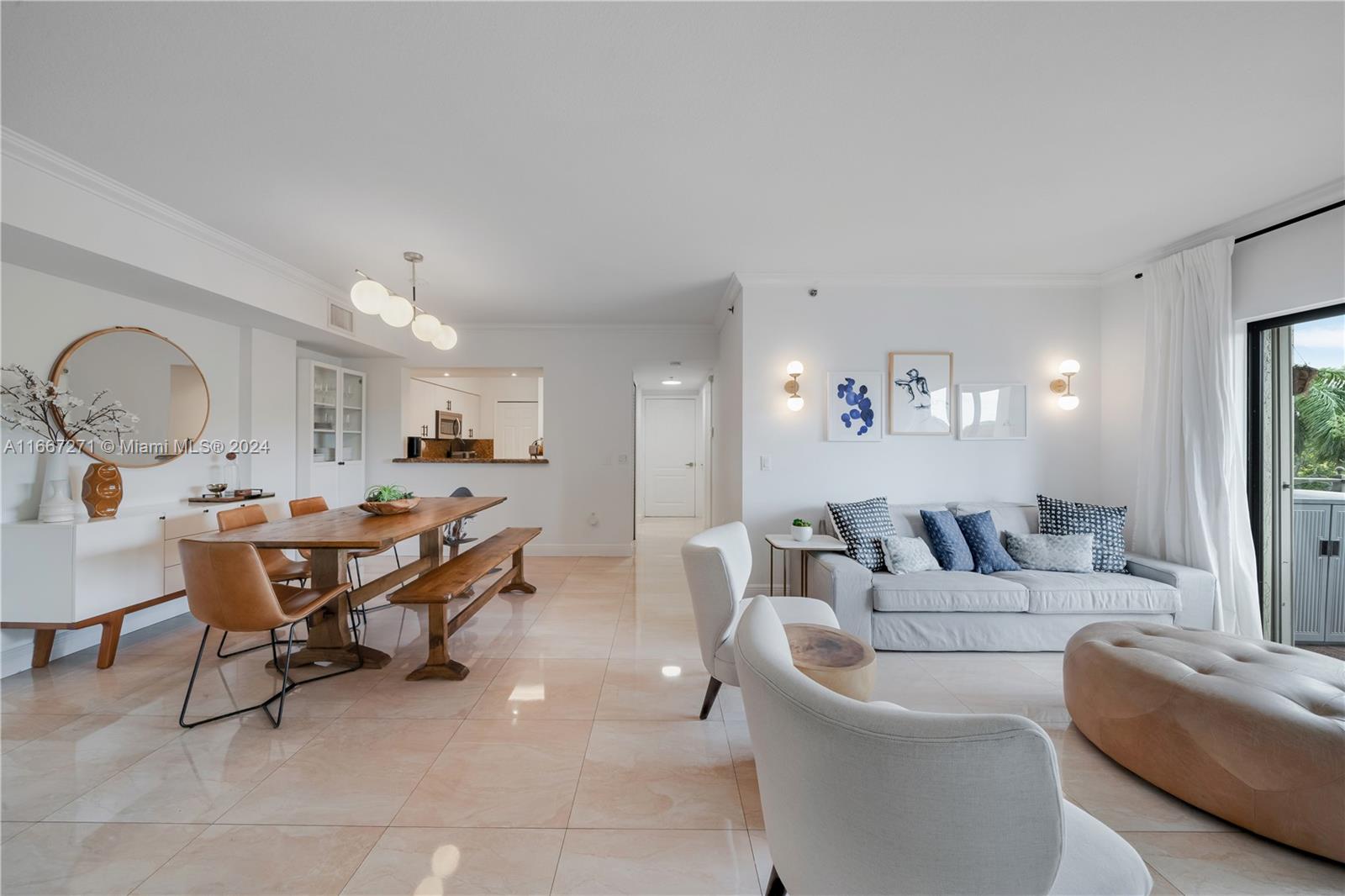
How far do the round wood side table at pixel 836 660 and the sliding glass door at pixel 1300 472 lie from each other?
124 inches

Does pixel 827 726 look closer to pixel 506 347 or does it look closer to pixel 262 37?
pixel 262 37

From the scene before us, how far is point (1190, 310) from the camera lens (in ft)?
11.1

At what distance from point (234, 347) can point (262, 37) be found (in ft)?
11.1

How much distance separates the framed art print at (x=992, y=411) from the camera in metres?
4.11

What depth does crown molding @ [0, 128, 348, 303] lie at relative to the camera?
2311 millimetres

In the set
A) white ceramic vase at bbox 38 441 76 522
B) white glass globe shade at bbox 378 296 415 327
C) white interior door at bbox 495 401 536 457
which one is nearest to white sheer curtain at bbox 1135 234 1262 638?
white glass globe shade at bbox 378 296 415 327

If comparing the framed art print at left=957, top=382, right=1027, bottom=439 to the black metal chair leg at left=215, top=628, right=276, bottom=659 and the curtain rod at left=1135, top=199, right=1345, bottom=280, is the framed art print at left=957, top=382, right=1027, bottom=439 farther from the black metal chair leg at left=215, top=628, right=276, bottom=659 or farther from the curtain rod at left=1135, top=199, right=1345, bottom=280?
the black metal chair leg at left=215, top=628, right=276, bottom=659

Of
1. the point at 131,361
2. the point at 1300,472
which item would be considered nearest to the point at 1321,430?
the point at 1300,472

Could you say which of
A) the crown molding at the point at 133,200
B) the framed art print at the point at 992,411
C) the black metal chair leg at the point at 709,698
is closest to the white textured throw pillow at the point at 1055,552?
the framed art print at the point at 992,411

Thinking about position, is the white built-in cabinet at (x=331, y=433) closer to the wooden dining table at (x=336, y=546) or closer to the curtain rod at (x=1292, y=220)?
the wooden dining table at (x=336, y=546)

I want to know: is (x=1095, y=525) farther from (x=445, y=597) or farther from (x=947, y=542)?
(x=445, y=597)

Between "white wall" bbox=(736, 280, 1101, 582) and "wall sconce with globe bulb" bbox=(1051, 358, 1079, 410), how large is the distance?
53 mm

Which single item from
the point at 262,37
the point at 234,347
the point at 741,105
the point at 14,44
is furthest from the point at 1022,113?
the point at 234,347

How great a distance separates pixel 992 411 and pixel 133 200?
5.63 metres
